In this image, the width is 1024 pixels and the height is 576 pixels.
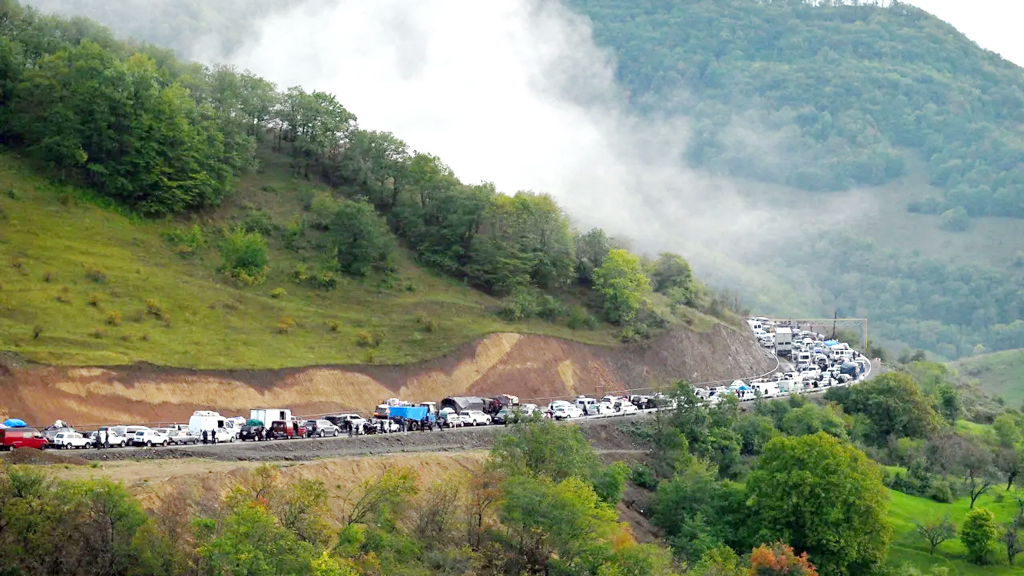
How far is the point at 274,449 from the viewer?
62.6 m

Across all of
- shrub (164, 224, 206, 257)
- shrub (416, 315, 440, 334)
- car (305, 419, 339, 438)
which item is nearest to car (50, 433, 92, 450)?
car (305, 419, 339, 438)

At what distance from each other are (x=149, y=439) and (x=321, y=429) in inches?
417

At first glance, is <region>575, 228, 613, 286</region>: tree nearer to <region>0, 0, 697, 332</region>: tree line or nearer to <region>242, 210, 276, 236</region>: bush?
<region>0, 0, 697, 332</region>: tree line

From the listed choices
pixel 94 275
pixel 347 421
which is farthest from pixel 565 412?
pixel 94 275

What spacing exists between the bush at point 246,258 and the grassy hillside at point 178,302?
80 centimetres

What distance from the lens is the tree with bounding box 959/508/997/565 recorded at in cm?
7462

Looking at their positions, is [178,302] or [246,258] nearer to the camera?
[178,302]

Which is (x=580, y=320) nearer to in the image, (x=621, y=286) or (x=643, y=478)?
(x=621, y=286)

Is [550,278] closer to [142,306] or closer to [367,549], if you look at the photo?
[142,306]

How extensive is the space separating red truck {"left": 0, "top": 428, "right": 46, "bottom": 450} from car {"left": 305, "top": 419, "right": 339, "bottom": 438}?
51.1 feet

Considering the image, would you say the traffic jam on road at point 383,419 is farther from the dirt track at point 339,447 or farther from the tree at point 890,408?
the tree at point 890,408

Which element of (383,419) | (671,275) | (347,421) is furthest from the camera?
(671,275)

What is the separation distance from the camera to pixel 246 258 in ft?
293

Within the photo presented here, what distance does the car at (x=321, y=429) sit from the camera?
68.9 meters
